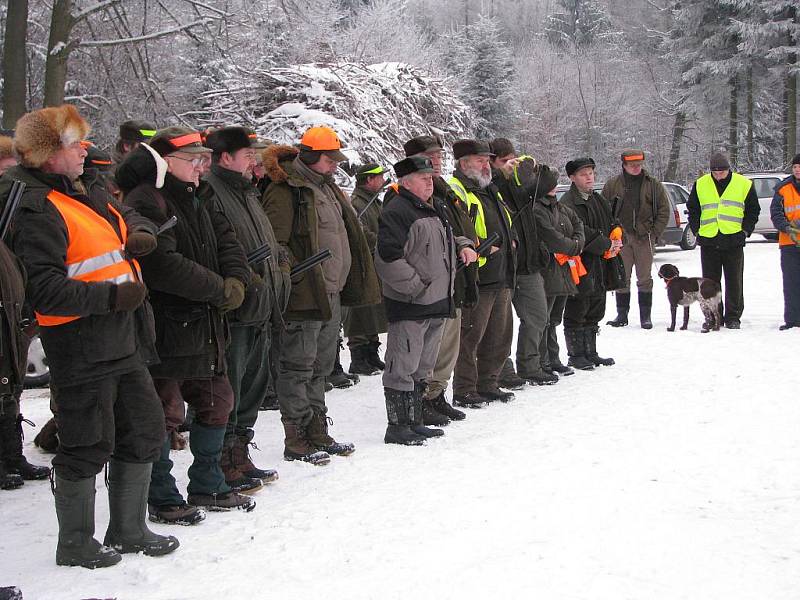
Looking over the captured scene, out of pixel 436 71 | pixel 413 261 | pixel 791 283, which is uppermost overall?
pixel 436 71

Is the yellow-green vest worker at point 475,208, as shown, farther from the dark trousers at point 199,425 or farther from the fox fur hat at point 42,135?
the fox fur hat at point 42,135

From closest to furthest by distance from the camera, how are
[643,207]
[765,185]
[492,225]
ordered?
[492,225]
[643,207]
[765,185]

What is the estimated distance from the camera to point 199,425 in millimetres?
4703

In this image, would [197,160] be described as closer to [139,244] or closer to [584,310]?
[139,244]

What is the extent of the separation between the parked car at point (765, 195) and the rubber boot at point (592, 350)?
15.7m

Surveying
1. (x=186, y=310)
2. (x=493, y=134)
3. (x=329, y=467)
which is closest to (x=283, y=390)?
(x=329, y=467)

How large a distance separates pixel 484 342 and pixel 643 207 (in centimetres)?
456

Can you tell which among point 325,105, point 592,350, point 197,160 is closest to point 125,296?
point 197,160

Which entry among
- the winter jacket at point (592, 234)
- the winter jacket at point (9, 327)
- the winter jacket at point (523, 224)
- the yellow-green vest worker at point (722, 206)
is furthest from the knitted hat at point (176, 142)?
the yellow-green vest worker at point (722, 206)

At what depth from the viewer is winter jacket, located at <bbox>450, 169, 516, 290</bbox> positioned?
742 centimetres

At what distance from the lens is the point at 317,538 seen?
171 inches

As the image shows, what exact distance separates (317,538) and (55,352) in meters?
1.54

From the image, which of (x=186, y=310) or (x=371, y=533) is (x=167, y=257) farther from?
(x=371, y=533)

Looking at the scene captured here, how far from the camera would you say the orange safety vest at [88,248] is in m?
3.80
